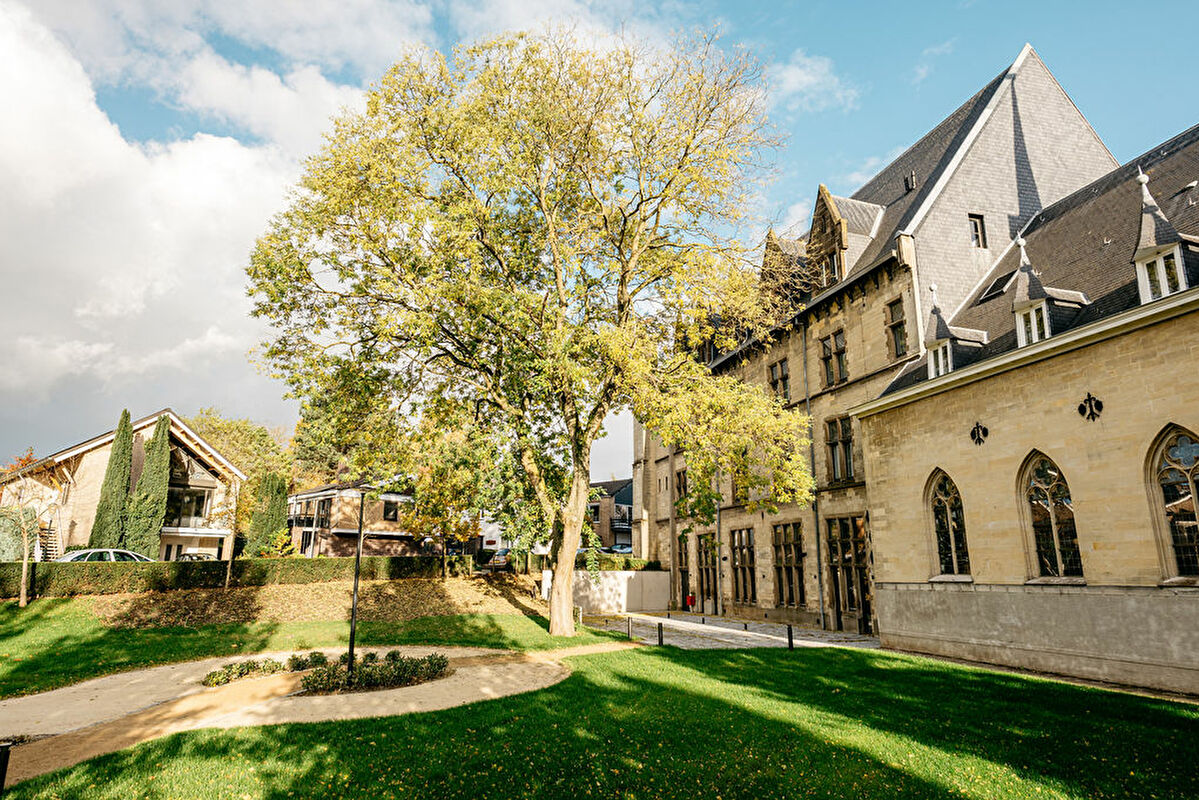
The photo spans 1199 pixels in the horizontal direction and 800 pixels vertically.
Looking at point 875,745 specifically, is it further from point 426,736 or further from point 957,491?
point 957,491

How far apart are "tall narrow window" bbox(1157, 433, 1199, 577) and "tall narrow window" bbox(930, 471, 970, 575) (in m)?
4.64

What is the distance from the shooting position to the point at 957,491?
17.3 metres

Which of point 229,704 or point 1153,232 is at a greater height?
point 1153,232

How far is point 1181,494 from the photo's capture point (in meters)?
12.4

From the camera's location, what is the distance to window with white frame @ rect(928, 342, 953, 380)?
17.8 meters

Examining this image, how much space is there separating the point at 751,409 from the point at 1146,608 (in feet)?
28.9

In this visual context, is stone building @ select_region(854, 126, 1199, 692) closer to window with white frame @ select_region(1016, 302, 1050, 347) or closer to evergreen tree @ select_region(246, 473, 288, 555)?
window with white frame @ select_region(1016, 302, 1050, 347)

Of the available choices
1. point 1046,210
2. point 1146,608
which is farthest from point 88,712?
point 1046,210

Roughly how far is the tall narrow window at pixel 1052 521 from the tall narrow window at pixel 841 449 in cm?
854

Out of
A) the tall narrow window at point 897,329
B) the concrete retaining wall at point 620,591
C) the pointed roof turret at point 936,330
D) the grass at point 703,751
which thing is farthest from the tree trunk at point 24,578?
the tall narrow window at point 897,329

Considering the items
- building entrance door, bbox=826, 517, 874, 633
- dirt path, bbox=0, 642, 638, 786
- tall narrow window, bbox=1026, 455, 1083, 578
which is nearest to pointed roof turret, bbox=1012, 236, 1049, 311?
tall narrow window, bbox=1026, 455, 1083, 578

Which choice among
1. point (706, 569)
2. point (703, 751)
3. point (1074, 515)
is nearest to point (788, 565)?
point (706, 569)

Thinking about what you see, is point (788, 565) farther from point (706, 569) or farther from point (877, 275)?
point (877, 275)

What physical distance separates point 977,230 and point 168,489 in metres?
42.2
